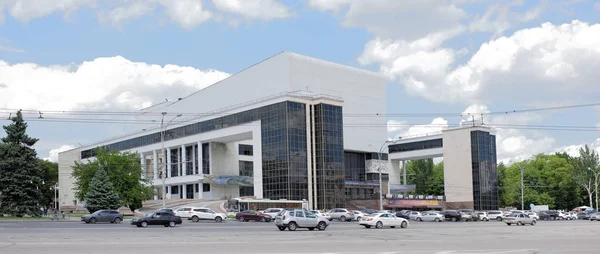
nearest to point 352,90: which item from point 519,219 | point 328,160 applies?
point 328,160

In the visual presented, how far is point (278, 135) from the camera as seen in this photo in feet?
306

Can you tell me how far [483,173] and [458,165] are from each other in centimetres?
473

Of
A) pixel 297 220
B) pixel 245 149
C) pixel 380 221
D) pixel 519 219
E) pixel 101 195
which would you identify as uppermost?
pixel 245 149

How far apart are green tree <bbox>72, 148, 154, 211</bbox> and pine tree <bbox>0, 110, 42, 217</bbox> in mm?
11973

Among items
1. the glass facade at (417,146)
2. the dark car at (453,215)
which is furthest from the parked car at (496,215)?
the glass facade at (417,146)

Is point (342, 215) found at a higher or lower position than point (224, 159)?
lower

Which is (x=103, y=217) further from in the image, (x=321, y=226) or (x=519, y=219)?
(x=519, y=219)

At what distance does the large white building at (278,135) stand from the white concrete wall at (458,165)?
1396 cm

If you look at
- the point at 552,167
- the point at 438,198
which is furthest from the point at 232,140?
the point at 552,167

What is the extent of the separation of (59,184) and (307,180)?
74.5m

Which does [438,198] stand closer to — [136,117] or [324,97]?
[324,97]

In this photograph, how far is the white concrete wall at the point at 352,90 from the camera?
329ft

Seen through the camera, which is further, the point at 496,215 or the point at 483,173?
the point at 483,173

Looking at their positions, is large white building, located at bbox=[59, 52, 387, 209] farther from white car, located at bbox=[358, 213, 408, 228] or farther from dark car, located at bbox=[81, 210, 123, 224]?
white car, located at bbox=[358, 213, 408, 228]
